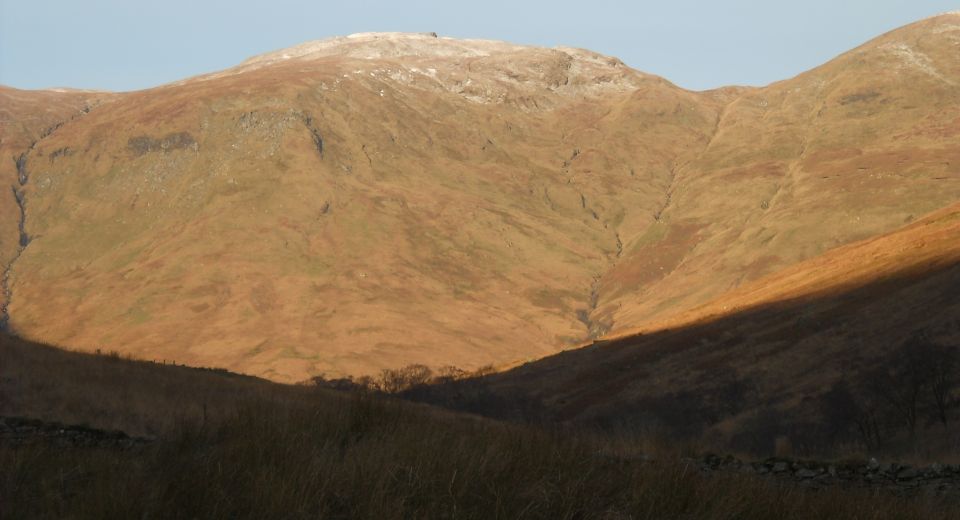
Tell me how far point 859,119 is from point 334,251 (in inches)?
4690

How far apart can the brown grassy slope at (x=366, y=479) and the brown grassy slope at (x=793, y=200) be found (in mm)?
128359

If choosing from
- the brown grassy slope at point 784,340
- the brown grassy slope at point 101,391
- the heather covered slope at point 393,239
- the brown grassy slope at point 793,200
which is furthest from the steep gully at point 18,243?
the brown grassy slope at point 101,391

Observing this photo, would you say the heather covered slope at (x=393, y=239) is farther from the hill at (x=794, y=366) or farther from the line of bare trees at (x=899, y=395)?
the line of bare trees at (x=899, y=395)

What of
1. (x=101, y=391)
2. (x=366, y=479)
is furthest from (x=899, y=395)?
(x=366, y=479)

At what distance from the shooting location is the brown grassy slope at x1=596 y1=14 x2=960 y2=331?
138 m

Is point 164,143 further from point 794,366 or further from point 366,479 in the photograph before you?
point 366,479

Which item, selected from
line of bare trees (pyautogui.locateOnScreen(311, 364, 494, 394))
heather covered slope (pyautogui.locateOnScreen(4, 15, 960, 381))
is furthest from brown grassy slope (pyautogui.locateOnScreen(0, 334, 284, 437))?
heather covered slope (pyautogui.locateOnScreen(4, 15, 960, 381))

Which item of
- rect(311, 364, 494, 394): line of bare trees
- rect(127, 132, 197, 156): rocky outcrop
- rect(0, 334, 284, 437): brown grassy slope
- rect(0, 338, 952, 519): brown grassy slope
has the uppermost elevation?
rect(127, 132, 197, 156): rocky outcrop

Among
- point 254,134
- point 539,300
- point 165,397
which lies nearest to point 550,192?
point 539,300

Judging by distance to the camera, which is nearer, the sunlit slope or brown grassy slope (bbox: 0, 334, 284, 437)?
brown grassy slope (bbox: 0, 334, 284, 437)

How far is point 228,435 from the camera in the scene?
23.2 ft

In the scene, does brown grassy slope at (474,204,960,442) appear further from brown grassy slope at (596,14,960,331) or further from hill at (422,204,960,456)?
brown grassy slope at (596,14,960,331)

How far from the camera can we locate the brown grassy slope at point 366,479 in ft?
18.8

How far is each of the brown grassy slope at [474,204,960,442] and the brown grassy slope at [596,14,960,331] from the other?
66756 mm
